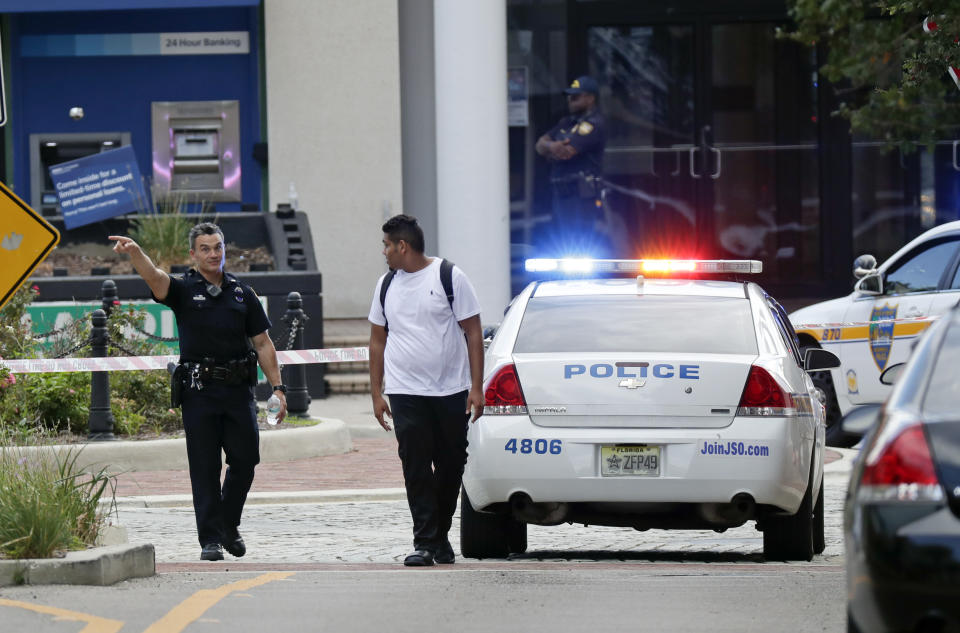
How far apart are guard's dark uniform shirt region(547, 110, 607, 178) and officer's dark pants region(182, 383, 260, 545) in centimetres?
1102

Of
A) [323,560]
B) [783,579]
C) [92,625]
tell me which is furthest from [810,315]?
[92,625]

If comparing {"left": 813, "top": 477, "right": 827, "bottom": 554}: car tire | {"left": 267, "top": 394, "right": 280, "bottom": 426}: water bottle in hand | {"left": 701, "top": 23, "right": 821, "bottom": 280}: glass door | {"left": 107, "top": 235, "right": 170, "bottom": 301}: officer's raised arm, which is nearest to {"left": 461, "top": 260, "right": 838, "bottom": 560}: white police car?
{"left": 813, "top": 477, "right": 827, "bottom": 554}: car tire

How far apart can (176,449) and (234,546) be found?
4.75 meters

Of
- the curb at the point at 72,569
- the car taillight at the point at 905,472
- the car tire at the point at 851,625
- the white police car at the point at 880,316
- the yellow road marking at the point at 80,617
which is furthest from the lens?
the white police car at the point at 880,316

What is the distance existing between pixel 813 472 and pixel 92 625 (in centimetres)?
383

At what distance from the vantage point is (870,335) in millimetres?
14445

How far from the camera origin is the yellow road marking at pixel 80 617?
6.44 metres

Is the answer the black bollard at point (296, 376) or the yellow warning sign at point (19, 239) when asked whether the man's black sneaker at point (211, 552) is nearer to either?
the yellow warning sign at point (19, 239)

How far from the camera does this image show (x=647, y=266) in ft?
31.0

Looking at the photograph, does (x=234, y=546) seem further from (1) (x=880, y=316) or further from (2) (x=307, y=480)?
(1) (x=880, y=316)

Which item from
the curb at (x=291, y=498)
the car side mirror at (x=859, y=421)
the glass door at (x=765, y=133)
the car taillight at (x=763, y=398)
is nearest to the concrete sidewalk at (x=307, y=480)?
the curb at (x=291, y=498)

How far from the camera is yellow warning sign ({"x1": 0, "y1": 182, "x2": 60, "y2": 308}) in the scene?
8945mm

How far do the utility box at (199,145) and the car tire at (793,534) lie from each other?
14.6 meters

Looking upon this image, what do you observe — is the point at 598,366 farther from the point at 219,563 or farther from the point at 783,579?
the point at 219,563
